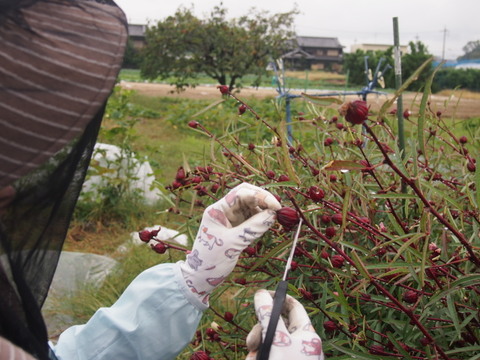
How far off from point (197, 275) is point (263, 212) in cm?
21

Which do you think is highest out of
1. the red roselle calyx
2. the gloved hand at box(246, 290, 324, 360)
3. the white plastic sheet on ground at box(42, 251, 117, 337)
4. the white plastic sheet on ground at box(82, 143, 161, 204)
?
the red roselle calyx

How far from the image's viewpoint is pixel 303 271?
4.23ft

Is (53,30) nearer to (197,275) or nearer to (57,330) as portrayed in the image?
(197,275)

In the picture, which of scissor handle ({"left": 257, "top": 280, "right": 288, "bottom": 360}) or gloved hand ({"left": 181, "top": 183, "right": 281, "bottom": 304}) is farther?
gloved hand ({"left": 181, "top": 183, "right": 281, "bottom": 304})

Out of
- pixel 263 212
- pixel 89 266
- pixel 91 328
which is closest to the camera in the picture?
pixel 263 212

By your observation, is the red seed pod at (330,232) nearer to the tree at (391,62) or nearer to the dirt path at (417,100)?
the dirt path at (417,100)

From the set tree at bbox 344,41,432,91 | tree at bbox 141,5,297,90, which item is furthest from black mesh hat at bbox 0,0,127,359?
tree at bbox 141,5,297,90

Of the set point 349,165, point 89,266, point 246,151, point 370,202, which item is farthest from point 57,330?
point 349,165

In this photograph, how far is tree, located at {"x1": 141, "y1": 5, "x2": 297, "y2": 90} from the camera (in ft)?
35.9

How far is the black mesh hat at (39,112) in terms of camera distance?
0.82m

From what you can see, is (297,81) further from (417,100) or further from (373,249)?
(373,249)

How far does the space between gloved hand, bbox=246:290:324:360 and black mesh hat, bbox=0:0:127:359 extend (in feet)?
1.09

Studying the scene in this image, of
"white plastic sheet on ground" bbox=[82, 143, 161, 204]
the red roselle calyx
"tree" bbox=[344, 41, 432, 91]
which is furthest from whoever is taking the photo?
"tree" bbox=[344, 41, 432, 91]

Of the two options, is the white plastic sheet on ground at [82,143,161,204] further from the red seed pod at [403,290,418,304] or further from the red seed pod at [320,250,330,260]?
the red seed pod at [403,290,418,304]
